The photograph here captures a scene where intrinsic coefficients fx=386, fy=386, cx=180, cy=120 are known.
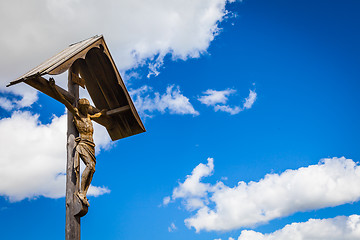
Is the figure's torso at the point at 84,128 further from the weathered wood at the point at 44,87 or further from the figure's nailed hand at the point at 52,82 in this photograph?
the figure's nailed hand at the point at 52,82

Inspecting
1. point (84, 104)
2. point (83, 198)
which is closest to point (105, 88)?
point (84, 104)

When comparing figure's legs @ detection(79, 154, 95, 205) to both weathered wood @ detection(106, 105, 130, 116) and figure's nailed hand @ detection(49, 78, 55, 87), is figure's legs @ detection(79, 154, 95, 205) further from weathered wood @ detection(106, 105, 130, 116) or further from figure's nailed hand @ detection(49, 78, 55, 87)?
weathered wood @ detection(106, 105, 130, 116)

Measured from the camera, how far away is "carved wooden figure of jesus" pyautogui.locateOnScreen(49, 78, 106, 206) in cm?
613

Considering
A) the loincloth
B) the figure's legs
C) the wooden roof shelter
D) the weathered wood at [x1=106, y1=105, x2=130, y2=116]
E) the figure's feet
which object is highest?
the wooden roof shelter

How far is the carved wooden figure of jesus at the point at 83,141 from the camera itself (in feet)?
20.1

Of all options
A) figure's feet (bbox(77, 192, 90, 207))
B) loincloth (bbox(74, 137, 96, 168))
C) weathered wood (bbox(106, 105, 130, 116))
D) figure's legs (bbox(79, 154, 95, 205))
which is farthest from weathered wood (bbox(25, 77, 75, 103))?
figure's feet (bbox(77, 192, 90, 207))

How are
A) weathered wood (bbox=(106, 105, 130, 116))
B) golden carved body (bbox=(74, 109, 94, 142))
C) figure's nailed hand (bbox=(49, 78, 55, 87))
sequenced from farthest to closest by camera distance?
weathered wood (bbox=(106, 105, 130, 116))
golden carved body (bbox=(74, 109, 94, 142))
figure's nailed hand (bbox=(49, 78, 55, 87))

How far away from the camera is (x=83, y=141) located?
6.39 meters

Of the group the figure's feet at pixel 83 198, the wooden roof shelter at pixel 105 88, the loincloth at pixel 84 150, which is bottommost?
the figure's feet at pixel 83 198

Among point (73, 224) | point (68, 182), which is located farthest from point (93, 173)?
point (73, 224)

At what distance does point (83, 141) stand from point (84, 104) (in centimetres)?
71

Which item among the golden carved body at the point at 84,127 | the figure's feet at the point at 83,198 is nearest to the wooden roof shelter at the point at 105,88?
the golden carved body at the point at 84,127

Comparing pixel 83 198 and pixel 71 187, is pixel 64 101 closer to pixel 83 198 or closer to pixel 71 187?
pixel 71 187

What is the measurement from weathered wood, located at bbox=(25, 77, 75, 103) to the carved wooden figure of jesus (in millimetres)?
84
